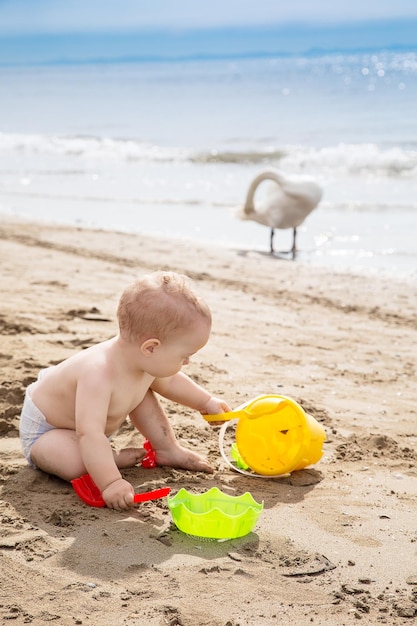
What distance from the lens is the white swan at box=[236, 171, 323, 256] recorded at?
778 centimetres

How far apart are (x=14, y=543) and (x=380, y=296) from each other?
402cm

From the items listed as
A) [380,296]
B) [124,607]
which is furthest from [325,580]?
[380,296]

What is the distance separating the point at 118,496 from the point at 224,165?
1142cm

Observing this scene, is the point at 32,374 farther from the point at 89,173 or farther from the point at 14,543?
the point at 89,173

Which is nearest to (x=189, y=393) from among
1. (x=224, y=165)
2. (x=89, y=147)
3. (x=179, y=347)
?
(x=179, y=347)

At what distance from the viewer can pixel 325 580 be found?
2.37 metres

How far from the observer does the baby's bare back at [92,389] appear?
2.88 metres

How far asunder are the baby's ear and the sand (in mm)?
527

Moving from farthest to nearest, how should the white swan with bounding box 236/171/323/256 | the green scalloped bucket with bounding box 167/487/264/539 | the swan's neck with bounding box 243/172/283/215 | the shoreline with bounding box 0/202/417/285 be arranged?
1. the swan's neck with bounding box 243/172/283/215
2. the white swan with bounding box 236/171/323/256
3. the shoreline with bounding box 0/202/417/285
4. the green scalloped bucket with bounding box 167/487/264/539

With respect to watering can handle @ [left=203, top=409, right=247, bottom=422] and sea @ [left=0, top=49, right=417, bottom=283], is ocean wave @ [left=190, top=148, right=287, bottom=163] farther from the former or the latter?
watering can handle @ [left=203, top=409, right=247, bottom=422]

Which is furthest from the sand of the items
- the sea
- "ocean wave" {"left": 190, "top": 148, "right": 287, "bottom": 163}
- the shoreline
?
"ocean wave" {"left": 190, "top": 148, "right": 287, "bottom": 163}

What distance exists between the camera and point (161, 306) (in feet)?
9.07

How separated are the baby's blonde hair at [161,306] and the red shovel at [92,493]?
1.71 ft

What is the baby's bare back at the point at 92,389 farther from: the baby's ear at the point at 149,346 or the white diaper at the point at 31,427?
the baby's ear at the point at 149,346
